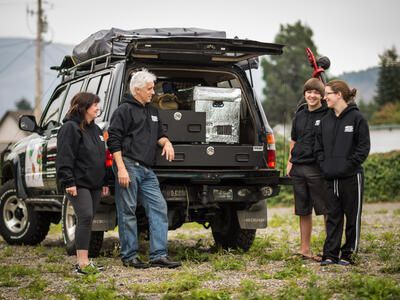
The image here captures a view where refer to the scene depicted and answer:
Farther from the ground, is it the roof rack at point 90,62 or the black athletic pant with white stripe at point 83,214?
the roof rack at point 90,62

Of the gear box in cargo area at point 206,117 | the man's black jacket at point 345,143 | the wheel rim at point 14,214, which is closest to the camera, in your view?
the man's black jacket at point 345,143

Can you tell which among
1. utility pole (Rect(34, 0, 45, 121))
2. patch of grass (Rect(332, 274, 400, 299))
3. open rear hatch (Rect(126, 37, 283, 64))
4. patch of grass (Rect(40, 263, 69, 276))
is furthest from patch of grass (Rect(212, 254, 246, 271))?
utility pole (Rect(34, 0, 45, 121))

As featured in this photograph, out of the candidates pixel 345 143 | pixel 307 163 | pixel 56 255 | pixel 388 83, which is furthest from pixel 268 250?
pixel 388 83

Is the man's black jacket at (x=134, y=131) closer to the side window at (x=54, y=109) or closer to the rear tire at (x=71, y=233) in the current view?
the rear tire at (x=71, y=233)

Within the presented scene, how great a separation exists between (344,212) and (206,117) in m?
1.77

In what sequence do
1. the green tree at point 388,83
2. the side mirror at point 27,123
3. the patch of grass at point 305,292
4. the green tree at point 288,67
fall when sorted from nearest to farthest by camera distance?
the patch of grass at point 305,292
the side mirror at point 27,123
the green tree at point 388,83
the green tree at point 288,67

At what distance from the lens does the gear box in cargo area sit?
26.7 feet

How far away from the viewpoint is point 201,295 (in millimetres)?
5605

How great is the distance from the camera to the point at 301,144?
802 cm

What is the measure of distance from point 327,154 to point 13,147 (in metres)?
5.11

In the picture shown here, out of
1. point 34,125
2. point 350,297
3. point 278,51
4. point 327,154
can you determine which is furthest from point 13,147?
point 350,297

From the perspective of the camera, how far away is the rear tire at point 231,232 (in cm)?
903

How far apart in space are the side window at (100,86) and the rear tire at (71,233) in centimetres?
119

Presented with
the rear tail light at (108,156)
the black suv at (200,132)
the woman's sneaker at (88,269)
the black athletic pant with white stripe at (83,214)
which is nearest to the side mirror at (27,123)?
the black suv at (200,132)
